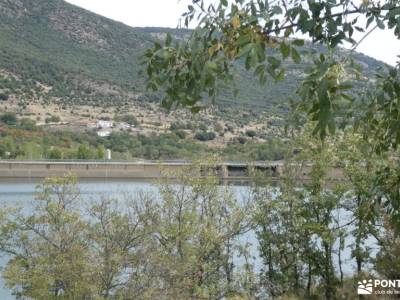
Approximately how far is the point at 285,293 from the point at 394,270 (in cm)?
351

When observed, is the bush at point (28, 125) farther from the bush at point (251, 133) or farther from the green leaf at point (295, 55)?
the green leaf at point (295, 55)

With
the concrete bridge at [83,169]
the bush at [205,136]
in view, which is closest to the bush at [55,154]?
the concrete bridge at [83,169]

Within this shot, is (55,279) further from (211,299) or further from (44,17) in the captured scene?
(44,17)

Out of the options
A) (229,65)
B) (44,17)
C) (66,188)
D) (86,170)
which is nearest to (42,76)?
(44,17)

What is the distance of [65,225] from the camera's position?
16219mm

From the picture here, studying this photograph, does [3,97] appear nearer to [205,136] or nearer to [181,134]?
[181,134]

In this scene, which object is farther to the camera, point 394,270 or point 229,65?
point 394,270

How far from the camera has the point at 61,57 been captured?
11938 cm

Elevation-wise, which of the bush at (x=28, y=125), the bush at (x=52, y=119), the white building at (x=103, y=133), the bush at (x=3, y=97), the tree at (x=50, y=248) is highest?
the tree at (x=50, y=248)

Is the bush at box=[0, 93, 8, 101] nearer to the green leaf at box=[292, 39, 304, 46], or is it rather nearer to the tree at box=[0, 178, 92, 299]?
the tree at box=[0, 178, 92, 299]

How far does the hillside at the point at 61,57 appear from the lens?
11444 centimetres

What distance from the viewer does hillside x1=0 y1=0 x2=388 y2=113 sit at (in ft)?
375

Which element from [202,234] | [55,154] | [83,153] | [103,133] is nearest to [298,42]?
[202,234]

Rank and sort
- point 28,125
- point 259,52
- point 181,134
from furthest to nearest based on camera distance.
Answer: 1. point 181,134
2. point 28,125
3. point 259,52
